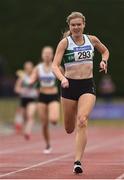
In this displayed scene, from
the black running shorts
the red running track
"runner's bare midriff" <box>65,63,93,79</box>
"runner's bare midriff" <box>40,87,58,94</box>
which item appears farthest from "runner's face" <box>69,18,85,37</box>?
"runner's bare midriff" <box>40,87,58,94</box>

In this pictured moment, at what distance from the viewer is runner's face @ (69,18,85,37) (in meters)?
12.1

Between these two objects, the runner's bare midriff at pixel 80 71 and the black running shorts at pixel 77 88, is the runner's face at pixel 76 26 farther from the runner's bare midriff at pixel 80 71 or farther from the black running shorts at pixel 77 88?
the black running shorts at pixel 77 88

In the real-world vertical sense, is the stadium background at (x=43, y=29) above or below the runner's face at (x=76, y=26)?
above

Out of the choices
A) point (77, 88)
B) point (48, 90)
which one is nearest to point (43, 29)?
point (48, 90)

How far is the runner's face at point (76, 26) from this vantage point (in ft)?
39.7

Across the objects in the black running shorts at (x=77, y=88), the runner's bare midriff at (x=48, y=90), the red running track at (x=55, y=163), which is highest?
the runner's bare midriff at (x=48, y=90)

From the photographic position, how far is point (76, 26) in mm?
12133

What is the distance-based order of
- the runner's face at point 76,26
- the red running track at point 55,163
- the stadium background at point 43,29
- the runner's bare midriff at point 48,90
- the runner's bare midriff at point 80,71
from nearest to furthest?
1. the red running track at point 55,163
2. the runner's face at point 76,26
3. the runner's bare midriff at point 80,71
4. the runner's bare midriff at point 48,90
5. the stadium background at point 43,29

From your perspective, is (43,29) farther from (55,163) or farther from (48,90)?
(55,163)

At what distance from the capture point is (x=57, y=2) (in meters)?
47.5

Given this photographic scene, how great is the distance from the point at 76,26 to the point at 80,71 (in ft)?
2.25

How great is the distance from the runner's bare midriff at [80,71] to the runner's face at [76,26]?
48 cm

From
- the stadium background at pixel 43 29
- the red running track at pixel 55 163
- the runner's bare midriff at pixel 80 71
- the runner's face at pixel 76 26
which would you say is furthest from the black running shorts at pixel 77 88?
the stadium background at pixel 43 29

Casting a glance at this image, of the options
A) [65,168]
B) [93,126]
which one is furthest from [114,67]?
[65,168]
